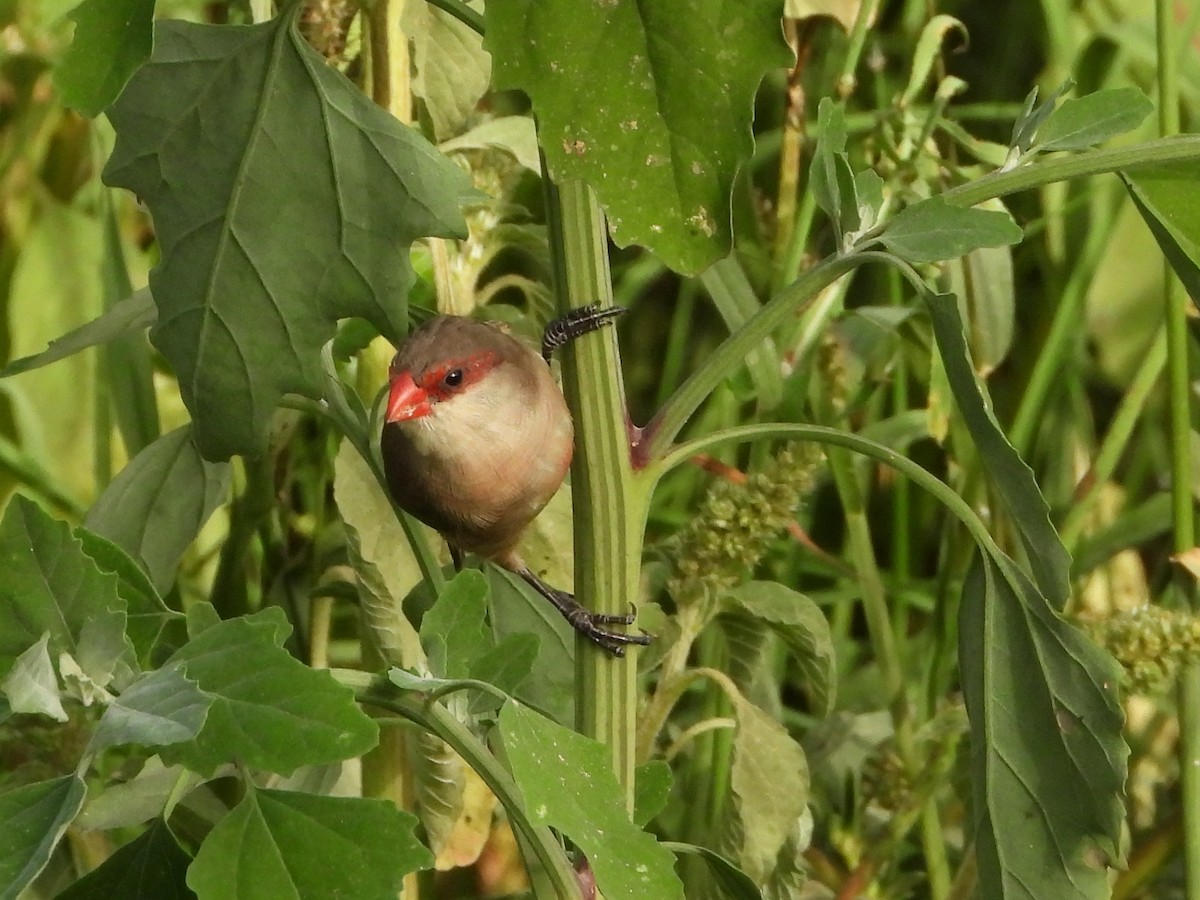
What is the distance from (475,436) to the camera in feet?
2.48

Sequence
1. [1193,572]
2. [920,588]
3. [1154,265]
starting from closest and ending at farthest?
[1193,572] < [920,588] < [1154,265]

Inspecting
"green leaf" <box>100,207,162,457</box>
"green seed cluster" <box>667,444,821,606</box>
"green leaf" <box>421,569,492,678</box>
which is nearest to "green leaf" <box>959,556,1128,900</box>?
"green seed cluster" <box>667,444,821,606</box>

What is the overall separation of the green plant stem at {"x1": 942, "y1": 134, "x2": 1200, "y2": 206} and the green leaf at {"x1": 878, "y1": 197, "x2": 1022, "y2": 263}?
13 millimetres

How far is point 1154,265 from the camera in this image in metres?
1.24

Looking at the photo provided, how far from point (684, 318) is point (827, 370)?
0.95ft

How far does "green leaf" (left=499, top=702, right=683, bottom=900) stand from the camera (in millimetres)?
478

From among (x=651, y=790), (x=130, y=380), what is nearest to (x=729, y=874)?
(x=651, y=790)

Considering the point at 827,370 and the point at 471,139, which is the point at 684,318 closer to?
the point at 827,370

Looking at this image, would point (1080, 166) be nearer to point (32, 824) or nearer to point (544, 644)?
point (544, 644)

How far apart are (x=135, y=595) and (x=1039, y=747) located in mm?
363

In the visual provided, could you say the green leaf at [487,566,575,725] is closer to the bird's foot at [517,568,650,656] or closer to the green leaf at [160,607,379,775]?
the bird's foot at [517,568,650,656]

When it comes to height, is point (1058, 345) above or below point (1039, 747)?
above

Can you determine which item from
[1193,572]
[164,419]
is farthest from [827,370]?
[164,419]

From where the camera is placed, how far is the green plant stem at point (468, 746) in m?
0.53
